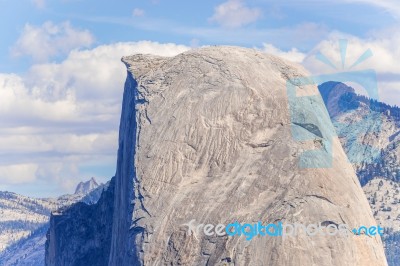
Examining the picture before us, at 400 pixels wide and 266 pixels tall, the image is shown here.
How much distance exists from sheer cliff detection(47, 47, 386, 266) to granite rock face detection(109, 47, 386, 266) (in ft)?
0.34

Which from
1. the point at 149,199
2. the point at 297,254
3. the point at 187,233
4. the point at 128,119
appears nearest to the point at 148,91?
the point at 128,119

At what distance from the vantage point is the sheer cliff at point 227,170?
79.1 m

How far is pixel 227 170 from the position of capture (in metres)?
87.1

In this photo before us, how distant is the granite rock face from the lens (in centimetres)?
7906

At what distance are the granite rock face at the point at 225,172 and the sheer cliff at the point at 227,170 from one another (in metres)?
0.10

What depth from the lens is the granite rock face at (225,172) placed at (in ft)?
259

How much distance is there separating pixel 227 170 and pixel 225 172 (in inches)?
10.9

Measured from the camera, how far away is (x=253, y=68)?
94438 millimetres

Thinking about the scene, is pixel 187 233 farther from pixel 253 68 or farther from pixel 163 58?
pixel 163 58

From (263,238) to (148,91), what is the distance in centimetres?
2495

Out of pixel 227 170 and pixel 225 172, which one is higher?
pixel 227 170

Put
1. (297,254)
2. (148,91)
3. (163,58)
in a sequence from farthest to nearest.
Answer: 1. (163,58)
2. (148,91)
3. (297,254)

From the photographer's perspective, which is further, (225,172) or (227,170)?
(227,170)

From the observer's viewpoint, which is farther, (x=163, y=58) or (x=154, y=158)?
(x=163, y=58)
